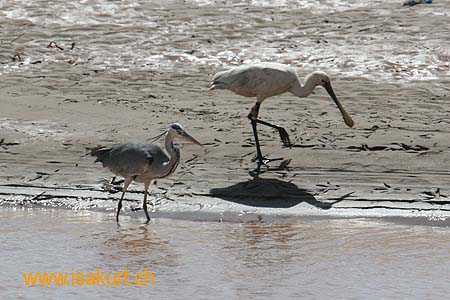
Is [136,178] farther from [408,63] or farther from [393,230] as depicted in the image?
[408,63]

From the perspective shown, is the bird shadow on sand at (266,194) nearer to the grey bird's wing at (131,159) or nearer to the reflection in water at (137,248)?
→ the grey bird's wing at (131,159)

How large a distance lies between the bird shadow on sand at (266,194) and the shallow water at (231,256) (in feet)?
1.60

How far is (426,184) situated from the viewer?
388 inches

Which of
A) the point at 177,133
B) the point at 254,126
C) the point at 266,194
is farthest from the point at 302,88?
the point at 177,133

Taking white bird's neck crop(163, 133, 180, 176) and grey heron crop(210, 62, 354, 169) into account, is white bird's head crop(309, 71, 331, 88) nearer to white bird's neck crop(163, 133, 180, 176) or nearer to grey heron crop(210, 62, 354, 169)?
grey heron crop(210, 62, 354, 169)

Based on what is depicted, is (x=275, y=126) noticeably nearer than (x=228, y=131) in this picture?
Yes

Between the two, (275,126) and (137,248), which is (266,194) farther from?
(137,248)

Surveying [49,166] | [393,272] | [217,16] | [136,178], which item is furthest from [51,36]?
[393,272]

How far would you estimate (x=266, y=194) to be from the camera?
9.82 metres

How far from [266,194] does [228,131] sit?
152 centimetres

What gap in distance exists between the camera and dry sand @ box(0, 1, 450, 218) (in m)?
9.80

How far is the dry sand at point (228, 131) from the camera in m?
9.80

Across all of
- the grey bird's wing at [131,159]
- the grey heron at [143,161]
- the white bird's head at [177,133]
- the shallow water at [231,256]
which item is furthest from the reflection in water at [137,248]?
the white bird's head at [177,133]

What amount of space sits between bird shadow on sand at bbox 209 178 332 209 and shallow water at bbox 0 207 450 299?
49 centimetres
